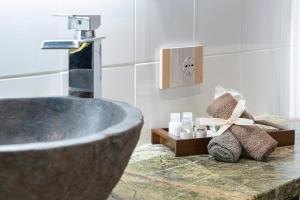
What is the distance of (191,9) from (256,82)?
1.19ft

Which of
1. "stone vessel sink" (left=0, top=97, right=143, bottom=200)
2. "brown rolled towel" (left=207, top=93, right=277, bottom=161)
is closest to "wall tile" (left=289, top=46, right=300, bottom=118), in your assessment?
"brown rolled towel" (left=207, top=93, right=277, bottom=161)

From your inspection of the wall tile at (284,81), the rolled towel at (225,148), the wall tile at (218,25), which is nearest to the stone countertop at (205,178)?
the rolled towel at (225,148)

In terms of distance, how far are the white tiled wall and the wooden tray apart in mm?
32

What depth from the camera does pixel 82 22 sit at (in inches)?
35.4

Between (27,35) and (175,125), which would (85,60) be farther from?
(175,125)

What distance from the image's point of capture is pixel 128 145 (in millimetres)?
604

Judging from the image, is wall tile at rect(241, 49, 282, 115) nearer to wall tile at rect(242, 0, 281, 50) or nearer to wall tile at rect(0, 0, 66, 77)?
wall tile at rect(242, 0, 281, 50)

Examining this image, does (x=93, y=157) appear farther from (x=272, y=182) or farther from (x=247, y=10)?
(x=247, y=10)

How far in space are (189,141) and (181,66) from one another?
22 cm

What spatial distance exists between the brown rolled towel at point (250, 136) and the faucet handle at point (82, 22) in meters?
A: 0.36

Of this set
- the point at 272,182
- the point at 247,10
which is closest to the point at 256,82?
the point at 247,10

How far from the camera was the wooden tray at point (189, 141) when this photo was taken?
3.58 ft

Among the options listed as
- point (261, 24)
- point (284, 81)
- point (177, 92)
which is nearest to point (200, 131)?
point (177, 92)

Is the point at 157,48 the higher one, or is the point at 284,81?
the point at 157,48
